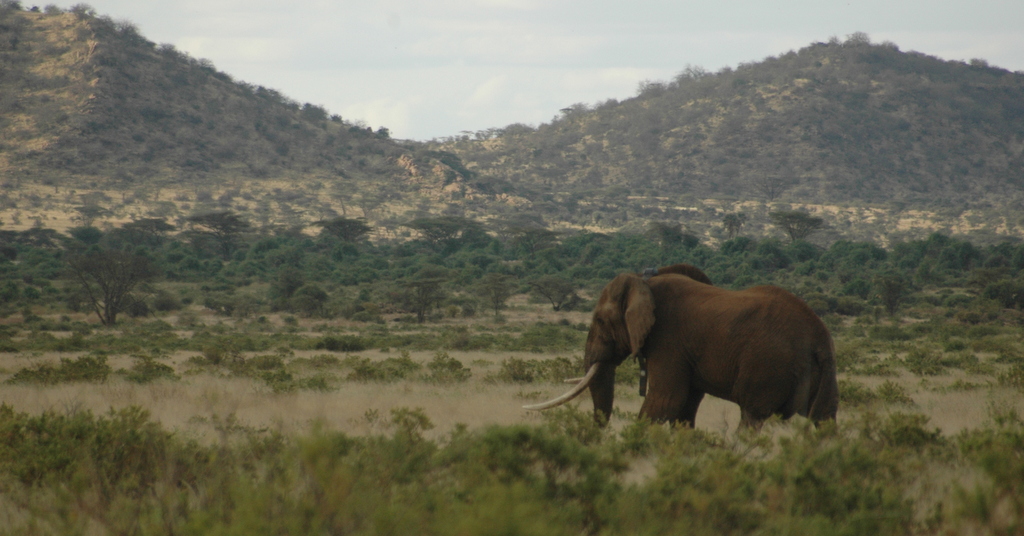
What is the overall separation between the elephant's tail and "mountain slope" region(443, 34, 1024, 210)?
98.2 meters

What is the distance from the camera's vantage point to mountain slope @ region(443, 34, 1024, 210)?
11381 centimetres

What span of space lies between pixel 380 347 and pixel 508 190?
244 feet

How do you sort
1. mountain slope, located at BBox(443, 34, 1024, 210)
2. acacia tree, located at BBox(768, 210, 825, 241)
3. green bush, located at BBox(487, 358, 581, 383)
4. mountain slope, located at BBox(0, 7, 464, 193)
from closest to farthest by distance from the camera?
green bush, located at BBox(487, 358, 581, 383) < acacia tree, located at BBox(768, 210, 825, 241) < mountain slope, located at BBox(0, 7, 464, 193) < mountain slope, located at BBox(443, 34, 1024, 210)

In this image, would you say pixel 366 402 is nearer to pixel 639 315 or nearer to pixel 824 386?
pixel 639 315

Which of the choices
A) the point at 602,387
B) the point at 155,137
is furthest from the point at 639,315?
the point at 155,137

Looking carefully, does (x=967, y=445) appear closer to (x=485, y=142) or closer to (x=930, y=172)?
(x=930, y=172)

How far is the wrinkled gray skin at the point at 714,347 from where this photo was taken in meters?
6.23

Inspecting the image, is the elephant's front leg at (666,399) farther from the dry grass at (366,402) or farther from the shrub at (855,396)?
the shrub at (855,396)

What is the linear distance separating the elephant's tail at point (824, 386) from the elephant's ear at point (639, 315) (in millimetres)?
1374

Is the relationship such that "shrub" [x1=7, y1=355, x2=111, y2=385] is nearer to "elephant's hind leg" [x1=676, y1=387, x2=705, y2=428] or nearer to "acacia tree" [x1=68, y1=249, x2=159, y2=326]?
"elephant's hind leg" [x1=676, y1=387, x2=705, y2=428]

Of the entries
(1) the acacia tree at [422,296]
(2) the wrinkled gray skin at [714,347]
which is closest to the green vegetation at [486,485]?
(2) the wrinkled gray skin at [714,347]

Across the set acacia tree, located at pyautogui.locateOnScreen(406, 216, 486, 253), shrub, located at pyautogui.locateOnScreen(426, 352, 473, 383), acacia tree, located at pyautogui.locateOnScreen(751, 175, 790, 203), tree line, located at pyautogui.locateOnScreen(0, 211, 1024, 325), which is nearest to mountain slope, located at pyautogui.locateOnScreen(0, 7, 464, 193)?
tree line, located at pyautogui.locateOnScreen(0, 211, 1024, 325)

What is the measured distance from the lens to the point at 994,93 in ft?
474

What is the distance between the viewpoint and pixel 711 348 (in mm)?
6520
